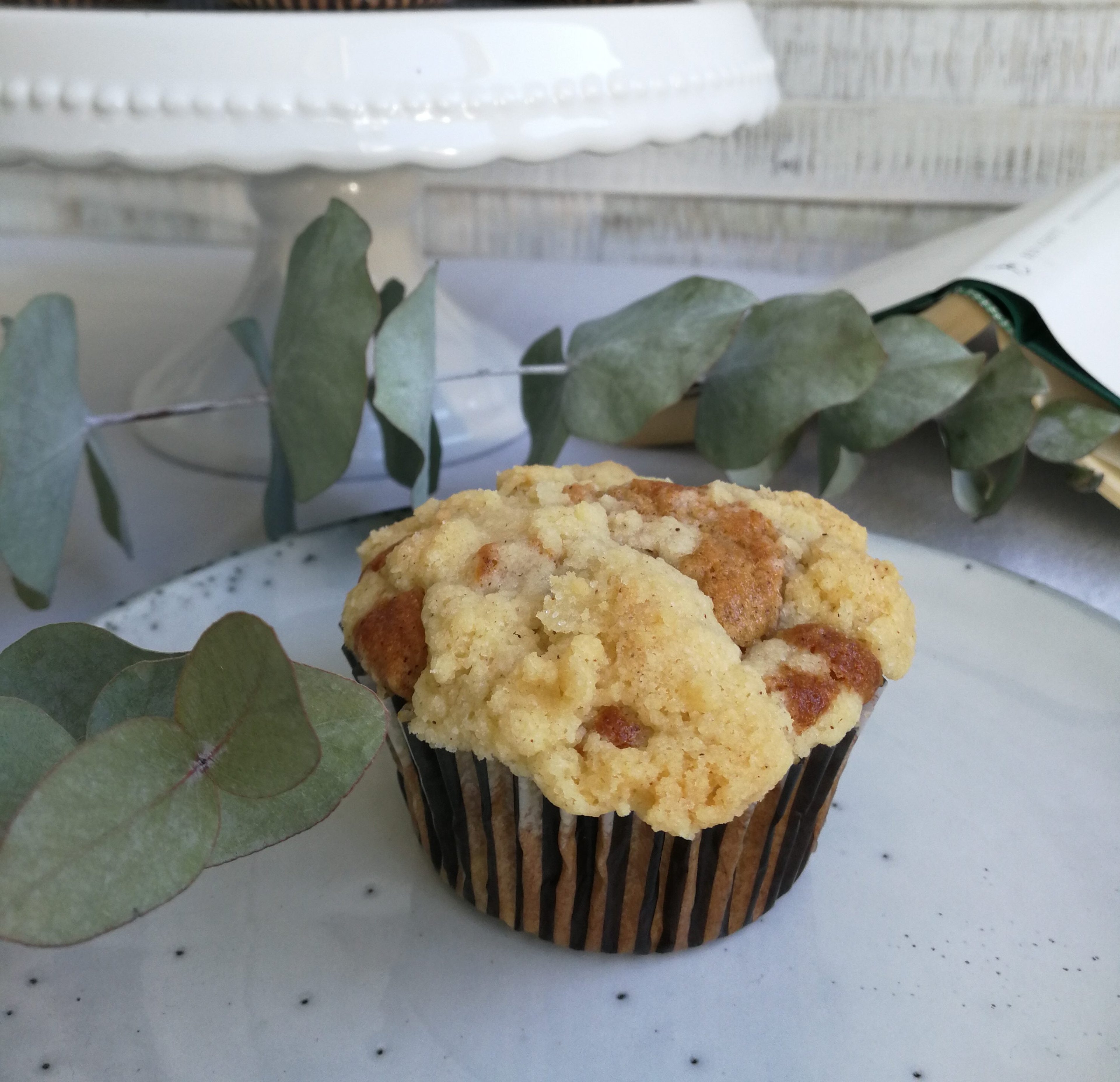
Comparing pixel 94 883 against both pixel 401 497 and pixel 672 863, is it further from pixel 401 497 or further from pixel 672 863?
pixel 401 497

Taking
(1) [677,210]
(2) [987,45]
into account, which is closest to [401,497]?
(1) [677,210]

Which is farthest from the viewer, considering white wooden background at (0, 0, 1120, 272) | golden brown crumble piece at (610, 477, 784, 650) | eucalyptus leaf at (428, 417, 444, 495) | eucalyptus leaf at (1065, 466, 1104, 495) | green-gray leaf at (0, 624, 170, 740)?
white wooden background at (0, 0, 1120, 272)

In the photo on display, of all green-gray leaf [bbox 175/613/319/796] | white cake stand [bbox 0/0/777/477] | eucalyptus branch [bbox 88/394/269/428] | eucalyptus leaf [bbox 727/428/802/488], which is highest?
white cake stand [bbox 0/0/777/477]

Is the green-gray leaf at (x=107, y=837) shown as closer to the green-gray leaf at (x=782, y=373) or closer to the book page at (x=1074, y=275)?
the green-gray leaf at (x=782, y=373)

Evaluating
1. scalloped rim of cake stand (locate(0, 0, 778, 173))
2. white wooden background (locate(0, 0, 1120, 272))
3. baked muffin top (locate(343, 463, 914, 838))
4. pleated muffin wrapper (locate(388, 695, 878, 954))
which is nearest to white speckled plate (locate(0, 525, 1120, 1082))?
pleated muffin wrapper (locate(388, 695, 878, 954))

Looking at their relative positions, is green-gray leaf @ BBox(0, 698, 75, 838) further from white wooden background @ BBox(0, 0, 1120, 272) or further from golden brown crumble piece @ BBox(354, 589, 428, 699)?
white wooden background @ BBox(0, 0, 1120, 272)
